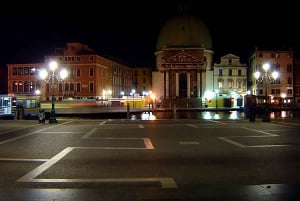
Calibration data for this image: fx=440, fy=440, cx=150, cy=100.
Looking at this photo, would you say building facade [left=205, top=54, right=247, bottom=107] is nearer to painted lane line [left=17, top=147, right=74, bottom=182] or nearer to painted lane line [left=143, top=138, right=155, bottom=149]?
painted lane line [left=143, top=138, right=155, bottom=149]

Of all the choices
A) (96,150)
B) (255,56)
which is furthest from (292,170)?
(255,56)

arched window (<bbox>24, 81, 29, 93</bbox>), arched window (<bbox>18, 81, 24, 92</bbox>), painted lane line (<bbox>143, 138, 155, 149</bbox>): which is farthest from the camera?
arched window (<bbox>18, 81, 24, 92</bbox>)

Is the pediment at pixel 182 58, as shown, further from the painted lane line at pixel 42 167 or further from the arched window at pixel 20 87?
the painted lane line at pixel 42 167

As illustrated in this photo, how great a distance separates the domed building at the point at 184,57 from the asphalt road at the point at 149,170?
284ft

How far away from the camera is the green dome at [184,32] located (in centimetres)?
10738

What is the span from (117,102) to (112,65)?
26.5 meters

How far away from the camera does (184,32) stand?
107562mm

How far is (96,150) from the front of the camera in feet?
56.1

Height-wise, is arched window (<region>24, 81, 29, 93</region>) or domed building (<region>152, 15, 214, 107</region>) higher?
domed building (<region>152, 15, 214, 107</region>)

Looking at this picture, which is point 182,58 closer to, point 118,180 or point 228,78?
point 228,78

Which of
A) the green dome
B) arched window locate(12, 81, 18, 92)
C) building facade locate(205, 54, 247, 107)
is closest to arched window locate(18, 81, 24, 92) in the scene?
arched window locate(12, 81, 18, 92)

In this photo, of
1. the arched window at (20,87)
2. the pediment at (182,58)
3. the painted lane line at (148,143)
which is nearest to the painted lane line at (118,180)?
the painted lane line at (148,143)

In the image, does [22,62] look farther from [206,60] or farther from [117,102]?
[206,60]

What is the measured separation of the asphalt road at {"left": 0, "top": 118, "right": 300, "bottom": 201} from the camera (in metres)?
9.34
